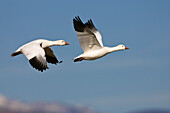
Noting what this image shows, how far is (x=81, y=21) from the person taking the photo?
18406 millimetres

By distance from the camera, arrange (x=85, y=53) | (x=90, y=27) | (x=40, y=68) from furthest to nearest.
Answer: (x=90, y=27), (x=85, y=53), (x=40, y=68)

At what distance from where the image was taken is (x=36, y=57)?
17281mm

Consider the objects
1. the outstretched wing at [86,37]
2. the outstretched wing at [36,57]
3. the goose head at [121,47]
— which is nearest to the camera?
the outstretched wing at [36,57]

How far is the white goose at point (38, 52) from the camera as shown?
17156mm

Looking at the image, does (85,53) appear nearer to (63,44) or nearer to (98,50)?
(98,50)

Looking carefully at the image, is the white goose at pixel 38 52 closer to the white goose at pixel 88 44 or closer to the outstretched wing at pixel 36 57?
the outstretched wing at pixel 36 57

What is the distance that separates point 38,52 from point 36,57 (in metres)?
0.29

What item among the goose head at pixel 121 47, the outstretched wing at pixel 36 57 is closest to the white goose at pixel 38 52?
the outstretched wing at pixel 36 57

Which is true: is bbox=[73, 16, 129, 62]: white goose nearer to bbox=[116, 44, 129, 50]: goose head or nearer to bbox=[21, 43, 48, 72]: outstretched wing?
bbox=[116, 44, 129, 50]: goose head

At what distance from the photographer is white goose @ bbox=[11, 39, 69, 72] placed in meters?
17.2

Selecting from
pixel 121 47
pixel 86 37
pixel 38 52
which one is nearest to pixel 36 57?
pixel 38 52

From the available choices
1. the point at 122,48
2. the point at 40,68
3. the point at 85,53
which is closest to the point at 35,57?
the point at 40,68

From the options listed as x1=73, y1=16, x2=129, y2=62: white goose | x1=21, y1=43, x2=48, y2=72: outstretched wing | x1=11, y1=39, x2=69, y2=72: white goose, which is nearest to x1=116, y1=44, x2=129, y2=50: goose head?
x1=73, y1=16, x2=129, y2=62: white goose

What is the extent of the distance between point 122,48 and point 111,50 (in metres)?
1.08
